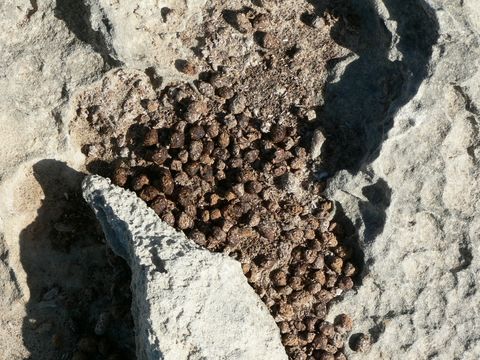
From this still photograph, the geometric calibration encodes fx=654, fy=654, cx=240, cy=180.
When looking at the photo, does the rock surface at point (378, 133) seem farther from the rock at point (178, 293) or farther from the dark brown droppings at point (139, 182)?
the rock at point (178, 293)

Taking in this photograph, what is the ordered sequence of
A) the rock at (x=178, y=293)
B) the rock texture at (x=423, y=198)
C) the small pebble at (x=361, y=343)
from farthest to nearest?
the small pebble at (x=361, y=343), the rock texture at (x=423, y=198), the rock at (x=178, y=293)

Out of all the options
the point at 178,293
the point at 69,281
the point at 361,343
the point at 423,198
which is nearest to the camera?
the point at 178,293

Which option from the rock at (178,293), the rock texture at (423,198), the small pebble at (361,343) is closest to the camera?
the rock at (178,293)

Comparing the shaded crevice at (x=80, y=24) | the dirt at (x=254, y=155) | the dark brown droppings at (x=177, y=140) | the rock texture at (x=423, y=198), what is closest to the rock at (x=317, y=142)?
the dirt at (x=254, y=155)

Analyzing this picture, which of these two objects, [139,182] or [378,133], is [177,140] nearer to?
[139,182]

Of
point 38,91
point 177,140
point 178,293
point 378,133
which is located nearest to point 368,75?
point 378,133

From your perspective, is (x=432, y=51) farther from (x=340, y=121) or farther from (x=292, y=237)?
(x=292, y=237)
